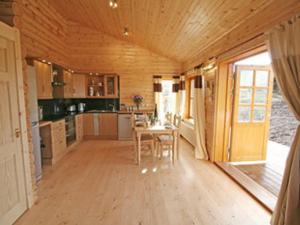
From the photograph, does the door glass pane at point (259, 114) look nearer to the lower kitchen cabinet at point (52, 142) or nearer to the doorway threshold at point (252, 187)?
the doorway threshold at point (252, 187)

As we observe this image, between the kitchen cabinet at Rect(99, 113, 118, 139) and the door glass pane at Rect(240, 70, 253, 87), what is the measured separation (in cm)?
353

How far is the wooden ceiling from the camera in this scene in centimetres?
242

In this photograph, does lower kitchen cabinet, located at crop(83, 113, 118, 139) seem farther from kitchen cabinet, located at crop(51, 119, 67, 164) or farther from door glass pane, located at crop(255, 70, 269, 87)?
door glass pane, located at crop(255, 70, 269, 87)

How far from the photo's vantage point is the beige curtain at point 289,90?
1.59 meters

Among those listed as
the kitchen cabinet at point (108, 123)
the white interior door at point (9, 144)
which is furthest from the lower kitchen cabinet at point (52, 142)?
the kitchen cabinet at point (108, 123)

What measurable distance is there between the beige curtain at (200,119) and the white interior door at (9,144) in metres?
3.20

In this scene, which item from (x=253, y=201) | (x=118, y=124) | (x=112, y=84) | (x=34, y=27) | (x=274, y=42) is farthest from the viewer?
(x=112, y=84)

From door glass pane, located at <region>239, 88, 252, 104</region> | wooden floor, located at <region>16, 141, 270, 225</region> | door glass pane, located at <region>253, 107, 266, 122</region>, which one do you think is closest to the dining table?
wooden floor, located at <region>16, 141, 270, 225</region>

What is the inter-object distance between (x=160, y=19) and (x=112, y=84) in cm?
299

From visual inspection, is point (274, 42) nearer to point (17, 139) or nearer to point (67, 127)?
point (17, 139)

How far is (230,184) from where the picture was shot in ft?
9.21

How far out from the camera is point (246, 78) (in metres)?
3.45

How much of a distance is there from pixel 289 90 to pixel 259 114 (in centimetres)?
198

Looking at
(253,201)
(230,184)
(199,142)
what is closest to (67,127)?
(199,142)
